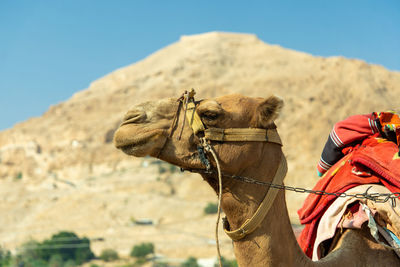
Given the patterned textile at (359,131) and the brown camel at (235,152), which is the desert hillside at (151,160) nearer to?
the patterned textile at (359,131)

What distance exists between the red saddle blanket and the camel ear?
3.93 ft

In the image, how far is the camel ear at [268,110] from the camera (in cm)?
270

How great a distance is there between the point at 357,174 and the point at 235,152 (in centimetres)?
138

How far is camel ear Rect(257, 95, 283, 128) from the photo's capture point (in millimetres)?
2695

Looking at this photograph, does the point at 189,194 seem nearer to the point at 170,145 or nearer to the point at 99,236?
the point at 99,236

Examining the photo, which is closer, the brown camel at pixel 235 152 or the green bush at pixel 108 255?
the brown camel at pixel 235 152

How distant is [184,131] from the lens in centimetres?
273

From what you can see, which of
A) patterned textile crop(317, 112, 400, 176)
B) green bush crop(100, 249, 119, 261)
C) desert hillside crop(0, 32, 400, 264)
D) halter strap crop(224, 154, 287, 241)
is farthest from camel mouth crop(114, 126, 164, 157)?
green bush crop(100, 249, 119, 261)

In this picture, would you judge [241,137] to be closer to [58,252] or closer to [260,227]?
[260,227]

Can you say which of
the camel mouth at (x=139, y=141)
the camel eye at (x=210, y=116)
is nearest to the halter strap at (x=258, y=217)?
the camel eye at (x=210, y=116)

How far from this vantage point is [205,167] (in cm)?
275

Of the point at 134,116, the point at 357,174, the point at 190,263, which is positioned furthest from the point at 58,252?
the point at 134,116

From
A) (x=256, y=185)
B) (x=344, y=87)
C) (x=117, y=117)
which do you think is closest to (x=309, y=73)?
(x=344, y=87)

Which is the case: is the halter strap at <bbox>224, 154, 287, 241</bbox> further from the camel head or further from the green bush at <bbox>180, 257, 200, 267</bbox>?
the green bush at <bbox>180, 257, 200, 267</bbox>
